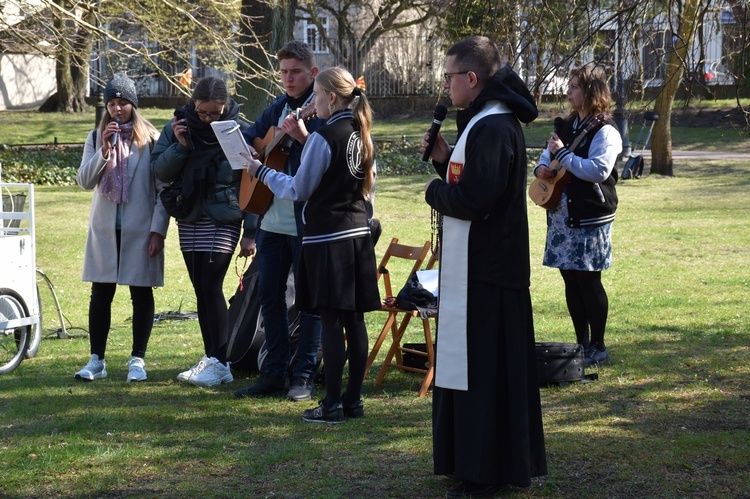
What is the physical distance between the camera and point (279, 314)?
6008 millimetres

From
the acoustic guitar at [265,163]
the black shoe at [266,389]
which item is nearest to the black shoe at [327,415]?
the black shoe at [266,389]

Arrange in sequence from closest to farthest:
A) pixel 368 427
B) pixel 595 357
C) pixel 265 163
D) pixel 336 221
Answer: pixel 336 221 → pixel 368 427 → pixel 265 163 → pixel 595 357

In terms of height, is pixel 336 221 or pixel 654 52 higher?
pixel 654 52

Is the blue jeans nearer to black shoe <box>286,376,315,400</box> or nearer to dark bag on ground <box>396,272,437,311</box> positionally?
black shoe <box>286,376,315,400</box>

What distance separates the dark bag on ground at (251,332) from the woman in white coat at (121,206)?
0.61 metres

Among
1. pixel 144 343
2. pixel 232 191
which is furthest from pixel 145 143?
pixel 144 343

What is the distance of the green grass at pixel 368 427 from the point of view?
445 centimetres

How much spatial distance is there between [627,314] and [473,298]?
5113mm

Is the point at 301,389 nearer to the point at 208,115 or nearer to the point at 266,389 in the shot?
the point at 266,389

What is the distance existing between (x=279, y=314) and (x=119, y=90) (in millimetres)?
1722

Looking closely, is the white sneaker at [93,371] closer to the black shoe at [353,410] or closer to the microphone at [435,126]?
the black shoe at [353,410]

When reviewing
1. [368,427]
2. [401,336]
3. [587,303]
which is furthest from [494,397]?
[587,303]

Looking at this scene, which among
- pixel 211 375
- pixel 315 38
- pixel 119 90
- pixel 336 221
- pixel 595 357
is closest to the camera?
pixel 336 221

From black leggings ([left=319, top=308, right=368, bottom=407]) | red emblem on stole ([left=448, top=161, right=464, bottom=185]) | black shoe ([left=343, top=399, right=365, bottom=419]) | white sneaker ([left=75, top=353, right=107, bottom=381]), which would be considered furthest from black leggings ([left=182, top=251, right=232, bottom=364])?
red emblem on stole ([left=448, top=161, right=464, bottom=185])
